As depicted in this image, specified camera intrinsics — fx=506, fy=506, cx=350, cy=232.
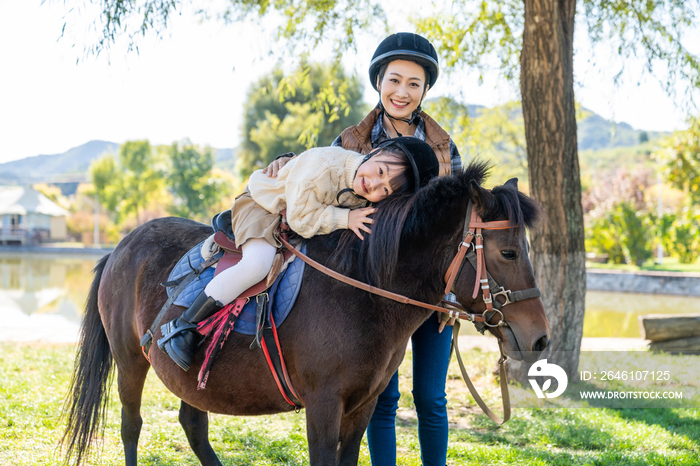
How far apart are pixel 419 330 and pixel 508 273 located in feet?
2.63

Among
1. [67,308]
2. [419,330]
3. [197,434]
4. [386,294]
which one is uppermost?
[386,294]

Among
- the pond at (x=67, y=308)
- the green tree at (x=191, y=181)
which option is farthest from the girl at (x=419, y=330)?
the green tree at (x=191, y=181)

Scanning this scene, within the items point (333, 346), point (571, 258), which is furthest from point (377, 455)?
point (571, 258)

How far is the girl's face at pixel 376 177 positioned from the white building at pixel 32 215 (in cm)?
5189

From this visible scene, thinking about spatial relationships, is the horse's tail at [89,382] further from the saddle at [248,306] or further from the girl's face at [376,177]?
the girl's face at [376,177]

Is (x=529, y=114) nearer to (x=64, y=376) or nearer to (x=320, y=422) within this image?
(x=320, y=422)

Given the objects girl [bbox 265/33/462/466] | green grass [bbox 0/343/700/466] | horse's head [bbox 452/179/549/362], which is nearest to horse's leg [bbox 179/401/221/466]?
green grass [bbox 0/343/700/466]

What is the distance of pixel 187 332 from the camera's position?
2.31 meters

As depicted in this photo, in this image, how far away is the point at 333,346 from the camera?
202 centimetres

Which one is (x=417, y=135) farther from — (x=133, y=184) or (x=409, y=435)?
(x=133, y=184)

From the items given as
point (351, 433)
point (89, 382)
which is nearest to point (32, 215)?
point (89, 382)

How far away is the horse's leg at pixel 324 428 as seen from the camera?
2.01 metres

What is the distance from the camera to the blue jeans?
2541 millimetres

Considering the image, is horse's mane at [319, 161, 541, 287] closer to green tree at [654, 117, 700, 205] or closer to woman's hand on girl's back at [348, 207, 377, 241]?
woman's hand on girl's back at [348, 207, 377, 241]
